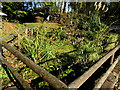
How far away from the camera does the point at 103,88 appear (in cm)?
226

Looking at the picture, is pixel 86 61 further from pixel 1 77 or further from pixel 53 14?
pixel 53 14

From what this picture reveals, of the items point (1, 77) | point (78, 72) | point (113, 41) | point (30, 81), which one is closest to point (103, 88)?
point (78, 72)

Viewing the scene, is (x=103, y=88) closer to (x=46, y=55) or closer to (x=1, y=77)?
(x=46, y=55)

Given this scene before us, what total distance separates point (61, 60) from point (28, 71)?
149cm

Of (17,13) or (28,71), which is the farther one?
(17,13)

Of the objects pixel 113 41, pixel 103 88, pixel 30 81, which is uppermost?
pixel 113 41

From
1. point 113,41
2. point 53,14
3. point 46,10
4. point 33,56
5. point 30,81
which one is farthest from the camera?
point 46,10

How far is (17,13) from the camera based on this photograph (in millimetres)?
16438

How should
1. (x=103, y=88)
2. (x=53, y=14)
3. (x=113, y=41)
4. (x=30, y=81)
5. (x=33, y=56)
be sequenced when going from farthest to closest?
(x=53, y=14) < (x=113, y=41) < (x=33, y=56) < (x=30, y=81) < (x=103, y=88)

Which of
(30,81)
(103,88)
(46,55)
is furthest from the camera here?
(46,55)

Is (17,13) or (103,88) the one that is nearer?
(103,88)

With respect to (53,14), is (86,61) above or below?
below

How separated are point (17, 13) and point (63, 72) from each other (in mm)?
15884

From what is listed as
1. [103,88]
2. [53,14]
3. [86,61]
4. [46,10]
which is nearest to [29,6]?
[46,10]
